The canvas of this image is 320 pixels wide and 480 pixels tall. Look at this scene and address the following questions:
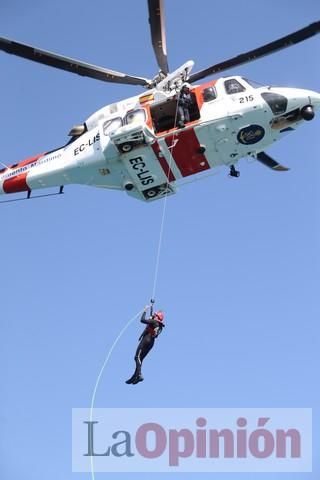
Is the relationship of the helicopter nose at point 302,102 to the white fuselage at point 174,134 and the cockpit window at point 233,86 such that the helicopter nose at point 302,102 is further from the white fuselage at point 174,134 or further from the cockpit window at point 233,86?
the cockpit window at point 233,86

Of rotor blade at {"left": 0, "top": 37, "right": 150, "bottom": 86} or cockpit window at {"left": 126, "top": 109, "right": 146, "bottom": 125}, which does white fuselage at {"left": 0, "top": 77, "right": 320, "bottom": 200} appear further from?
rotor blade at {"left": 0, "top": 37, "right": 150, "bottom": 86}

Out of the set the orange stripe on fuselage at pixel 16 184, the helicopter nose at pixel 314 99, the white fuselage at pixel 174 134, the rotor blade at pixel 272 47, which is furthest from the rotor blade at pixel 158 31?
the orange stripe on fuselage at pixel 16 184

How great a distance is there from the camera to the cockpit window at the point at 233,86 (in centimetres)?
1627

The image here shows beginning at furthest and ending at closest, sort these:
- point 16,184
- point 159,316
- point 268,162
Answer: point 16,184, point 268,162, point 159,316

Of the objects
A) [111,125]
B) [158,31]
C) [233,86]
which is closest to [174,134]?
[111,125]

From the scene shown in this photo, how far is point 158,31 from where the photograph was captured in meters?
16.2

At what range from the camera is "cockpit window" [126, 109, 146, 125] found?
53.7ft

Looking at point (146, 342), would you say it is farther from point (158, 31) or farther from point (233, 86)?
point (158, 31)

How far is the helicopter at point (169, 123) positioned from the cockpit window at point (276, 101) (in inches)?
0.8

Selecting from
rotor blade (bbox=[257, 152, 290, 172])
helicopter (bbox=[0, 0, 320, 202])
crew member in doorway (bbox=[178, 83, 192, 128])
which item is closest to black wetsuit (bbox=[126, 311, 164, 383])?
helicopter (bbox=[0, 0, 320, 202])

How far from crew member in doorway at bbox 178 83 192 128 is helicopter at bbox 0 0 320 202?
0.20 ft

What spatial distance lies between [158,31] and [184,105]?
1549 mm

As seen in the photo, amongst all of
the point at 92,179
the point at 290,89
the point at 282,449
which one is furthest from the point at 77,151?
the point at 282,449

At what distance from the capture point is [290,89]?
1622 centimetres
